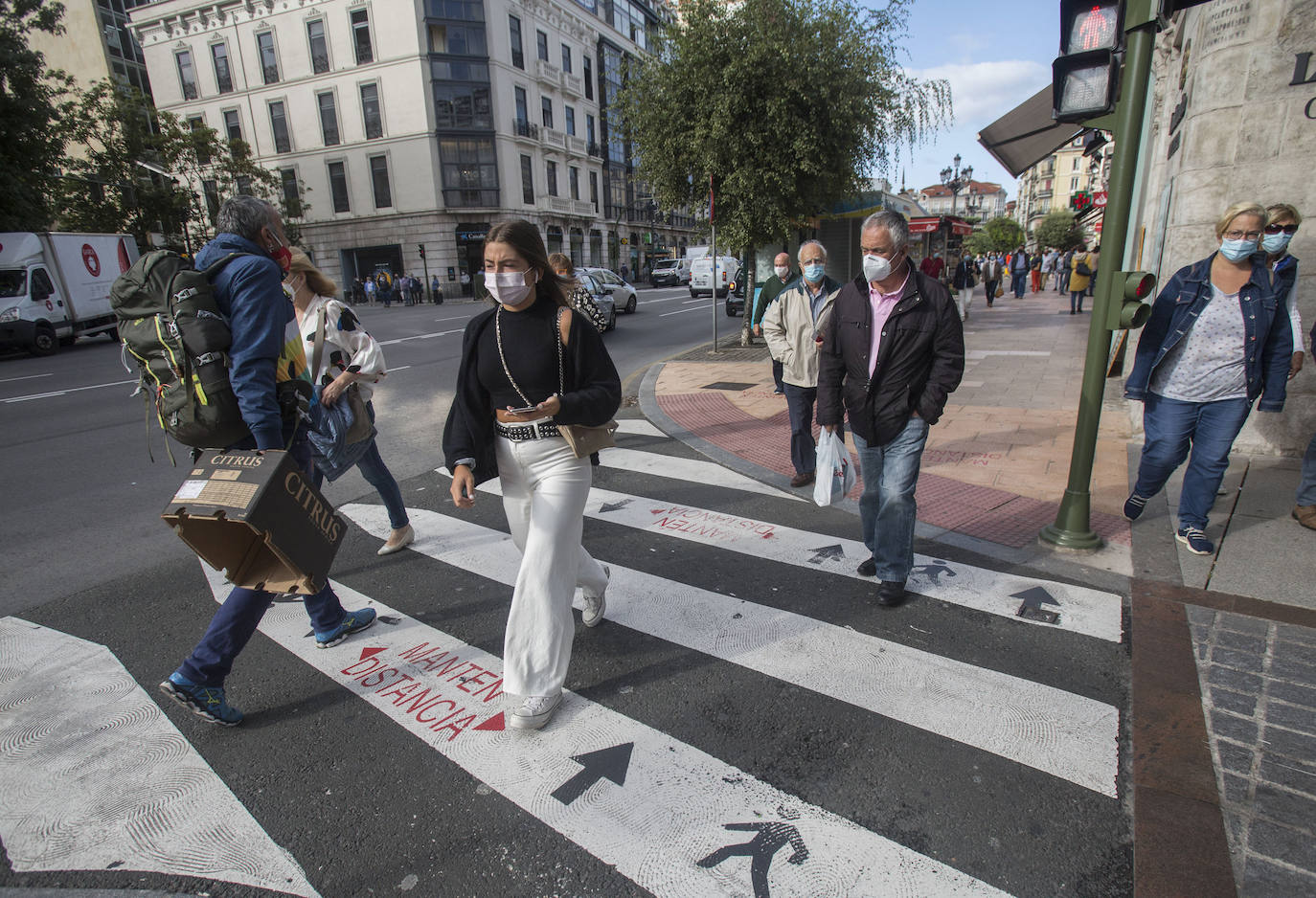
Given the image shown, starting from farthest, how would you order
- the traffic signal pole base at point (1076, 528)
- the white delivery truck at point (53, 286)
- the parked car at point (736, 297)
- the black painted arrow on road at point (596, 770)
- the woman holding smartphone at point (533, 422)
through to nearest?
the parked car at point (736, 297)
the white delivery truck at point (53, 286)
the traffic signal pole base at point (1076, 528)
the woman holding smartphone at point (533, 422)
the black painted arrow on road at point (596, 770)

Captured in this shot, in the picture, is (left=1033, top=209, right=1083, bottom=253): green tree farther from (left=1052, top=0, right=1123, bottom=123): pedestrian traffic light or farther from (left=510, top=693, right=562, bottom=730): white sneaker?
(left=510, top=693, right=562, bottom=730): white sneaker

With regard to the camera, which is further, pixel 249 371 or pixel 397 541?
pixel 397 541

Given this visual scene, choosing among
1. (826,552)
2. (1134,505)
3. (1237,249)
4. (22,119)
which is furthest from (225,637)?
(22,119)

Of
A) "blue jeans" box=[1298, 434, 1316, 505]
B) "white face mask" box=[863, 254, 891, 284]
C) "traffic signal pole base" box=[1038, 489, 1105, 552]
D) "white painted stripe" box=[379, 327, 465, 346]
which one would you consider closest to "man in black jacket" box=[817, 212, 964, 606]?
"white face mask" box=[863, 254, 891, 284]

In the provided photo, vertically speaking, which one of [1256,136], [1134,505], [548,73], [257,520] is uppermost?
[548,73]

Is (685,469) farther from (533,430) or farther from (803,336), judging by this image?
(533,430)

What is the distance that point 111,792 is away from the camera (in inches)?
95.6

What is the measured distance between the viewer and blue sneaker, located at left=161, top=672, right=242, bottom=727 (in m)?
2.69

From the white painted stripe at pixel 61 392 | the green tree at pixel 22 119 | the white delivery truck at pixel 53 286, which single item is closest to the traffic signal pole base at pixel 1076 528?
the white painted stripe at pixel 61 392

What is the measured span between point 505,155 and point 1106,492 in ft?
139

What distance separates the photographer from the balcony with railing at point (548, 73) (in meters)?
43.9

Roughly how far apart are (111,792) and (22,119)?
2689 centimetres

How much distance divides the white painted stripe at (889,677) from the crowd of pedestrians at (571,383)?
0.43 meters

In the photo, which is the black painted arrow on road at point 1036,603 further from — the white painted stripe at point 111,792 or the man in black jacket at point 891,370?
the white painted stripe at point 111,792
